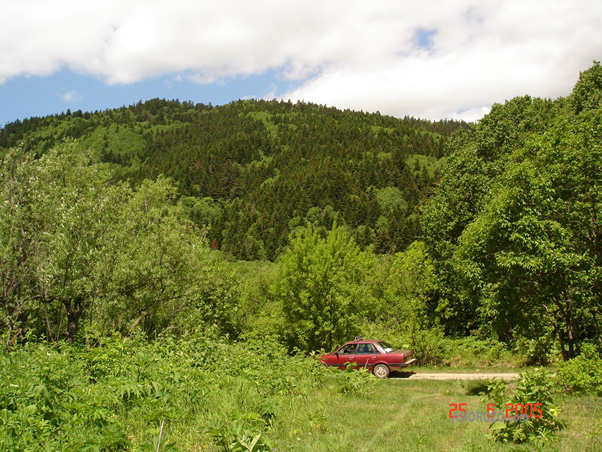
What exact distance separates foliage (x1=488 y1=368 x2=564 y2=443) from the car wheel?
33.6 ft

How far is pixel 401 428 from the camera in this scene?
6.61 meters

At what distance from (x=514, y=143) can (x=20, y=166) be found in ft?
80.9

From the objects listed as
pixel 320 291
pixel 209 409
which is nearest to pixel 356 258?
pixel 320 291

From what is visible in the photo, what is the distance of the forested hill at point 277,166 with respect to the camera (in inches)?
3942

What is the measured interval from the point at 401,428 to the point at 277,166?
149126 mm

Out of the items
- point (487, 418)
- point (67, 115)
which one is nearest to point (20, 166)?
point (487, 418)

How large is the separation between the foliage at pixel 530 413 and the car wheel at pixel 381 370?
33.6 feet

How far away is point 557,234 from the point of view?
11.1 metres

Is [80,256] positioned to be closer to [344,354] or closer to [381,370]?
[344,354]

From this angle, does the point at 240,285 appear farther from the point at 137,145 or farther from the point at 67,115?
the point at 67,115

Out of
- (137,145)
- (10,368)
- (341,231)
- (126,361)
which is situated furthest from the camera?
(137,145)

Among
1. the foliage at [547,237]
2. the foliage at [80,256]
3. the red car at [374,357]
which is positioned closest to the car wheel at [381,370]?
the red car at [374,357]

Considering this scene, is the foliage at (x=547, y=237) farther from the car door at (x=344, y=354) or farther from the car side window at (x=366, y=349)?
the car door at (x=344, y=354)

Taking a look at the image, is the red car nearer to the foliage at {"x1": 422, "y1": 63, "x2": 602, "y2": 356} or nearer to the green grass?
the foliage at {"x1": 422, "y1": 63, "x2": 602, "y2": 356}
